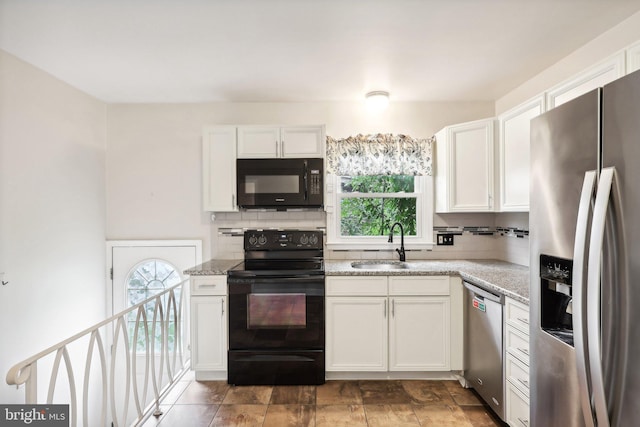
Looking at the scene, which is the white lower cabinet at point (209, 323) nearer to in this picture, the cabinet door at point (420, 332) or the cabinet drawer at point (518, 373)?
the cabinet door at point (420, 332)

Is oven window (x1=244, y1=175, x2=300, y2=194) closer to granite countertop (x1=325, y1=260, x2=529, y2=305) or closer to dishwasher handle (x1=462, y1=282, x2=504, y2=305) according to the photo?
granite countertop (x1=325, y1=260, x2=529, y2=305)

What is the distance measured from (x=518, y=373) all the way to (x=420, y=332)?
0.78 m

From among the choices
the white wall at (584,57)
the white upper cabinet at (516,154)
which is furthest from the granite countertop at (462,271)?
the white wall at (584,57)

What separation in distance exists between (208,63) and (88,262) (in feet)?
6.70

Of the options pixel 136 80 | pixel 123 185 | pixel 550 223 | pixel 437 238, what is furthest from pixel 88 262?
pixel 550 223

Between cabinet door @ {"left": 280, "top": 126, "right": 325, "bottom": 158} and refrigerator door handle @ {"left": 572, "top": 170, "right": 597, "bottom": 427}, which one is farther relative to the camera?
cabinet door @ {"left": 280, "top": 126, "right": 325, "bottom": 158}

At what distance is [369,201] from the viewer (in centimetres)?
326

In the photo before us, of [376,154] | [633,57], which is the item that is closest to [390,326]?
[376,154]

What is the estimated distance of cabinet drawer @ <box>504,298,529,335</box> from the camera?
176cm

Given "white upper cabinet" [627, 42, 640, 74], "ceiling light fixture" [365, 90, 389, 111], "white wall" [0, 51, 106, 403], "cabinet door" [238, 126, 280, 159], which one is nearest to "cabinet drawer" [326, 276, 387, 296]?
"cabinet door" [238, 126, 280, 159]

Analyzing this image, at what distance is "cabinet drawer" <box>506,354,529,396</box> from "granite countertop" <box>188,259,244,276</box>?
1975 millimetres

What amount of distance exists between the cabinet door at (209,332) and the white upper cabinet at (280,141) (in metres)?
1.25

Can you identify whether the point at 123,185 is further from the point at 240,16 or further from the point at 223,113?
the point at 240,16

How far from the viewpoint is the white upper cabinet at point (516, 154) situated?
2.26m
